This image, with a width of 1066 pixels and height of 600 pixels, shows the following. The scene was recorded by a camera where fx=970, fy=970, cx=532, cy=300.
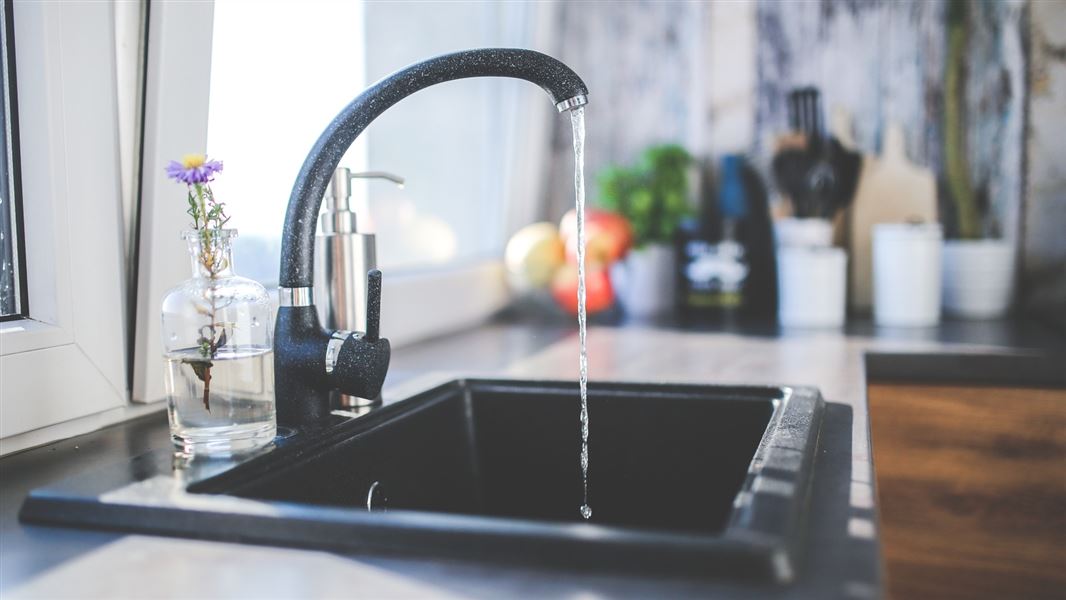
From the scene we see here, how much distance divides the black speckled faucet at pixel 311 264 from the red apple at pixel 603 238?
1.14 m

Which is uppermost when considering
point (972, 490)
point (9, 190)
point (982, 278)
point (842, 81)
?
point (842, 81)

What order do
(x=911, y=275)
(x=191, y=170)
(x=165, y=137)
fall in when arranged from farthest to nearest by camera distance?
(x=911, y=275)
(x=165, y=137)
(x=191, y=170)

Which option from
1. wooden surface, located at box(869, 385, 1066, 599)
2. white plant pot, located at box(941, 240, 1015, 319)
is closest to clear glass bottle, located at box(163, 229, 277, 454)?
wooden surface, located at box(869, 385, 1066, 599)

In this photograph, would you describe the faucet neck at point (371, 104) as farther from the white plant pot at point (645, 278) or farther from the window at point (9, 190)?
the white plant pot at point (645, 278)

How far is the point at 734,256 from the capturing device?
2.03 meters

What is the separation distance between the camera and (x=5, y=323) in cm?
87

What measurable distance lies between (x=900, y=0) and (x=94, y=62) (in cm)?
164

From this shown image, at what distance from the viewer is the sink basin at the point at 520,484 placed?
1.79 ft

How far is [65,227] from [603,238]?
1.28 meters

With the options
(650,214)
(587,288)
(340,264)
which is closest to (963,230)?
(650,214)

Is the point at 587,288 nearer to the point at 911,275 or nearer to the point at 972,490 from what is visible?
the point at 911,275

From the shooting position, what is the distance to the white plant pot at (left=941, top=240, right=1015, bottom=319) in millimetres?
1882

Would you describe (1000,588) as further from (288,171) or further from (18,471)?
(18,471)

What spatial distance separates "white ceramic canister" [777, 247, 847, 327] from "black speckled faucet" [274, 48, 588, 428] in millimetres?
1093
